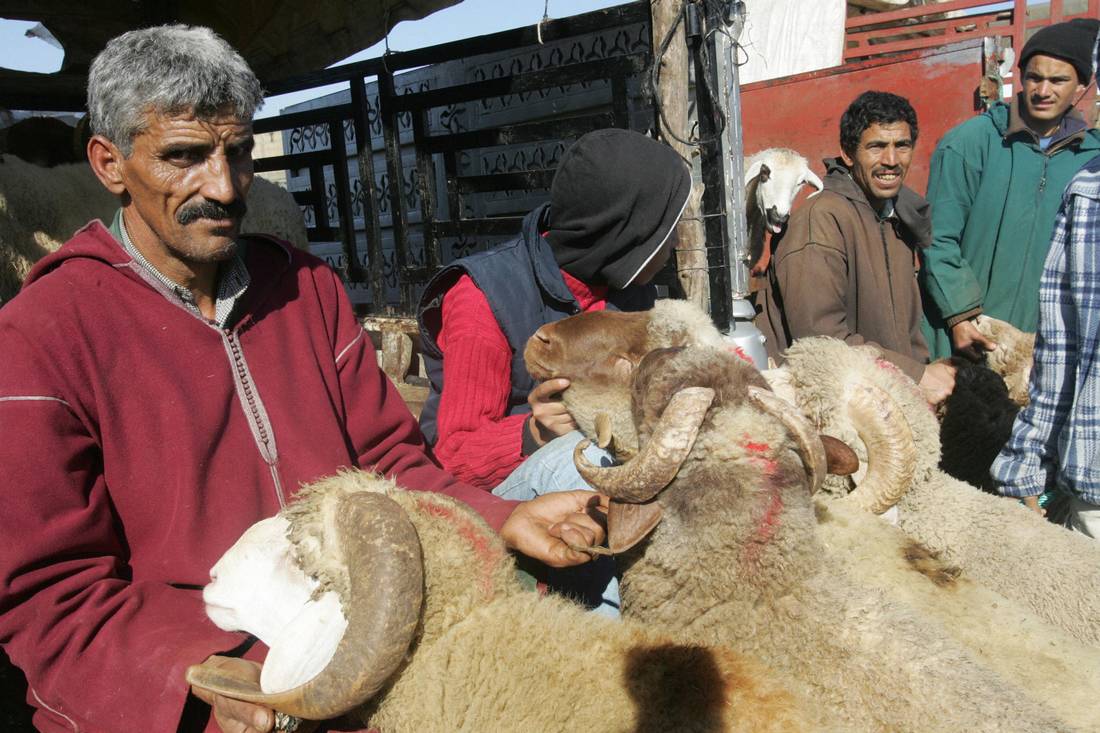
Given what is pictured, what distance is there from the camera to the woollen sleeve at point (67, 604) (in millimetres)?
1609

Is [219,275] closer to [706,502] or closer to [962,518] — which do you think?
[706,502]

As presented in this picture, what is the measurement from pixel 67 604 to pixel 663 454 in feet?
4.41

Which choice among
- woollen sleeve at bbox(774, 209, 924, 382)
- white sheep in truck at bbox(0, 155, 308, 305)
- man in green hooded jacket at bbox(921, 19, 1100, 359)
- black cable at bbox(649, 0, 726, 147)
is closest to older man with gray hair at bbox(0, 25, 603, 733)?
Result: woollen sleeve at bbox(774, 209, 924, 382)

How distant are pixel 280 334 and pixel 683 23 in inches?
128

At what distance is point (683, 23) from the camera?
14.5ft

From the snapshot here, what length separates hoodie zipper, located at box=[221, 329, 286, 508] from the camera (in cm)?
Result: 204

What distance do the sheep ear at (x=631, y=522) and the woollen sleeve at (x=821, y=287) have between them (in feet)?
7.21

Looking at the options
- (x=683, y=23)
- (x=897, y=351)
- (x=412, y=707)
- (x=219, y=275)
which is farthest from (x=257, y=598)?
(x=683, y=23)

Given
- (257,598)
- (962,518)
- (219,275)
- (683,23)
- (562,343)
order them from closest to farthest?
1. (257,598)
2. (219,275)
3. (562,343)
4. (962,518)
5. (683,23)

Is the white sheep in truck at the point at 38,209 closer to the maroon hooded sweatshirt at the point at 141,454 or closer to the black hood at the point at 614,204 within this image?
the black hood at the point at 614,204

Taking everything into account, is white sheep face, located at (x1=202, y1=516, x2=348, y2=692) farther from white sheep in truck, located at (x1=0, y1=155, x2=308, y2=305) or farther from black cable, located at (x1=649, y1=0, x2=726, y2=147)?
white sheep in truck, located at (x1=0, y1=155, x2=308, y2=305)

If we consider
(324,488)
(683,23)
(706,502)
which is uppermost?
(683,23)

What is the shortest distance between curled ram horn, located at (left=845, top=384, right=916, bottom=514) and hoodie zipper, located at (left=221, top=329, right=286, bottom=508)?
6.39ft

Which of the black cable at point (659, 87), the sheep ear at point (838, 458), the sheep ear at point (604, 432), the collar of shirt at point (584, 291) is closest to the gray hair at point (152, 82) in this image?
the sheep ear at point (604, 432)
